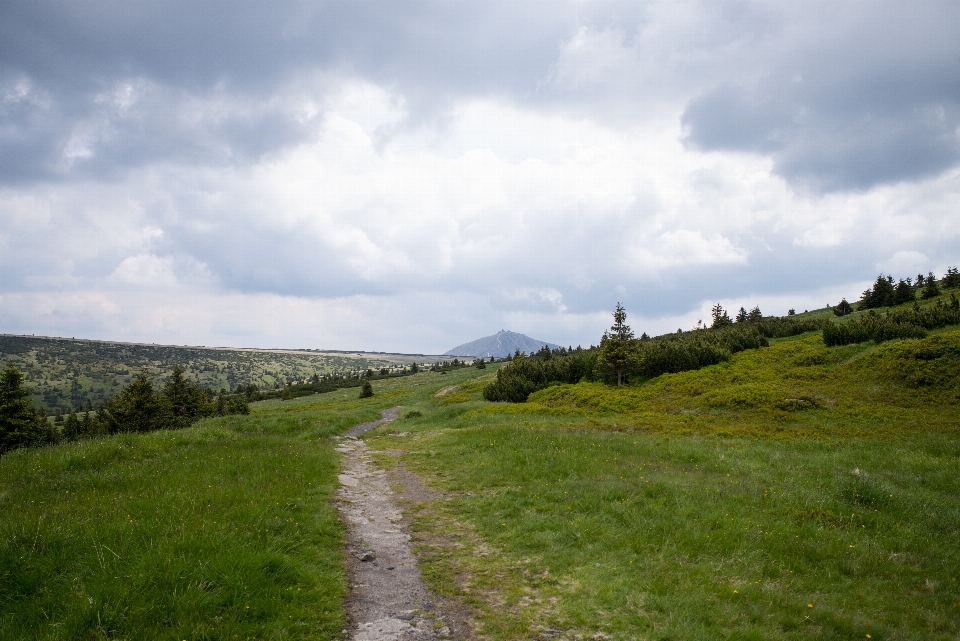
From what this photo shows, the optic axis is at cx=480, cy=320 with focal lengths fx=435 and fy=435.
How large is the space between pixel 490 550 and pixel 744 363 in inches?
1308

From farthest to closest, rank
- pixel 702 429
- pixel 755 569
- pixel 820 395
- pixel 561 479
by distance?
pixel 820 395, pixel 702 429, pixel 561 479, pixel 755 569

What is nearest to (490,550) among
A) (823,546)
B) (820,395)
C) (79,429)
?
(823,546)

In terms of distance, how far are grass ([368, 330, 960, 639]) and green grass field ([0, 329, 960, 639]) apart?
0.05 metres

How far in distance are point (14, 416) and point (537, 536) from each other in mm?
51338

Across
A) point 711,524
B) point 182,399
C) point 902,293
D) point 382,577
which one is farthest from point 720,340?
point 182,399

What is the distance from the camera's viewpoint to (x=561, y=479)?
1355 centimetres

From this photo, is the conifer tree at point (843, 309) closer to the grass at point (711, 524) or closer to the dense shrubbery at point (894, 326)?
the dense shrubbery at point (894, 326)

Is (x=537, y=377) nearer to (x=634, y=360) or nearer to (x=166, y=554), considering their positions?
(x=634, y=360)

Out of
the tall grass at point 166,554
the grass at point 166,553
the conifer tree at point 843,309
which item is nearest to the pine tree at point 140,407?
the grass at point 166,553

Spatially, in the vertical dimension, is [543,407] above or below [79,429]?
above

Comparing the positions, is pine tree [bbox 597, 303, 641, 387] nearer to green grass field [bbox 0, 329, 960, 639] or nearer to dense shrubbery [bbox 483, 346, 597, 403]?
dense shrubbery [bbox 483, 346, 597, 403]

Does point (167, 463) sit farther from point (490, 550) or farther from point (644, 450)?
point (644, 450)

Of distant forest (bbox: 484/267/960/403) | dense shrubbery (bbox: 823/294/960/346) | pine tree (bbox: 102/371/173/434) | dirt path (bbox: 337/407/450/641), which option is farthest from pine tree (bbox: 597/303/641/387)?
pine tree (bbox: 102/371/173/434)

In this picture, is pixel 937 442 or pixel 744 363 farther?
pixel 744 363
